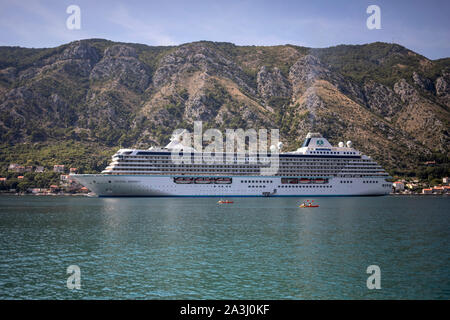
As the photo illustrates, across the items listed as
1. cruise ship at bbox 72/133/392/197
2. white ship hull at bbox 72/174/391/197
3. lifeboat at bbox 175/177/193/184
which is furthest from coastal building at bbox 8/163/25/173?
lifeboat at bbox 175/177/193/184

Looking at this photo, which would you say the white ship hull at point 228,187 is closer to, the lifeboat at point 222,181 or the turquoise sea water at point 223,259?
the lifeboat at point 222,181

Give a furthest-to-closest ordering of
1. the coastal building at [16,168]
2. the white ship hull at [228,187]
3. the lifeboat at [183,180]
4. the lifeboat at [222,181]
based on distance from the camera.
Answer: the coastal building at [16,168]
the lifeboat at [222,181]
the lifeboat at [183,180]
the white ship hull at [228,187]

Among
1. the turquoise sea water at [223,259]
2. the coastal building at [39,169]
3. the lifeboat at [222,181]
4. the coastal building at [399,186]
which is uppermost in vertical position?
the coastal building at [39,169]

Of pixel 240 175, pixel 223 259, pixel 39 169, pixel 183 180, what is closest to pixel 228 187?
pixel 240 175

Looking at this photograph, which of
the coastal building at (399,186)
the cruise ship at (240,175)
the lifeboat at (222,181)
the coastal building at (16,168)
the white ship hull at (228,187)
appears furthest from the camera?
the coastal building at (16,168)

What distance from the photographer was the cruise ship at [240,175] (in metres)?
100

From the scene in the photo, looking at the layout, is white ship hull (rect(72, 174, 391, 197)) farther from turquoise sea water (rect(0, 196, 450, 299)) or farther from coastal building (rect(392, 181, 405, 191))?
turquoise sea water (rect(0, 196, 450, 299))

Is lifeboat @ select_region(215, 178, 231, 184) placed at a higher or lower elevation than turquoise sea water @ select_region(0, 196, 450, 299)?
higher

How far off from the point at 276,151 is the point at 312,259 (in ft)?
296

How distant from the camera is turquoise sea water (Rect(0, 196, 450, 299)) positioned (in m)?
22.0

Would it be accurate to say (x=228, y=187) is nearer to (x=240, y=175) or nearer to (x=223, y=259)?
(x=240, y=175)

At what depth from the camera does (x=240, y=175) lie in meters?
111

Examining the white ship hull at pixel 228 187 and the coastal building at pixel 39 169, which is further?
the coastal building at pixel 39 169

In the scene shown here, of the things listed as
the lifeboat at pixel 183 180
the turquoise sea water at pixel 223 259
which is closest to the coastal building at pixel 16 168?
the lifeboat at pixel 183 180
